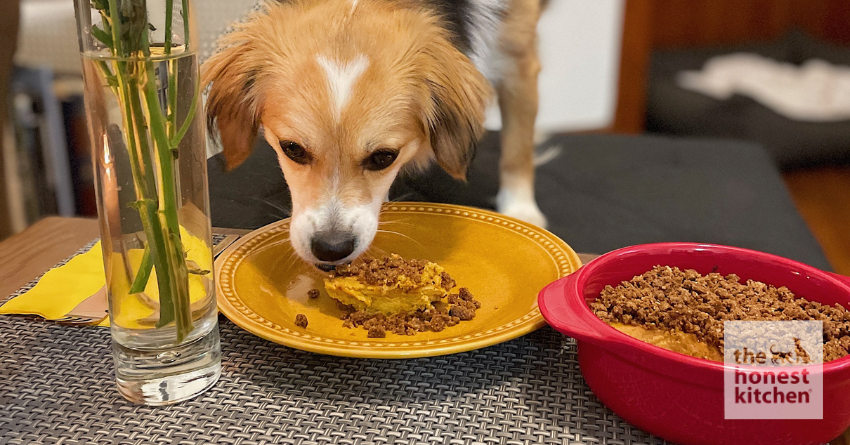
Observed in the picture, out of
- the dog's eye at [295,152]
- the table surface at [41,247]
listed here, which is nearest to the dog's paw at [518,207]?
the table surface at [41,247]

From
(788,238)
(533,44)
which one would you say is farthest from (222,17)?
(788,238)

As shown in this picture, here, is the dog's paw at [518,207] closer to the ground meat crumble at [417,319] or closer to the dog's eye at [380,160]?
the dog's eye at [380,160]

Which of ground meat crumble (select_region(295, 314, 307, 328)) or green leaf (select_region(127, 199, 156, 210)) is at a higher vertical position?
green leaf (select_region(127, 199, 156, 210))

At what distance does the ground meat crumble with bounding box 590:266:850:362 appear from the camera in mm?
642

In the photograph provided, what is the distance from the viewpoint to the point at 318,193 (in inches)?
38.9

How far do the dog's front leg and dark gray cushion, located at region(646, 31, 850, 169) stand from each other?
1.71 m

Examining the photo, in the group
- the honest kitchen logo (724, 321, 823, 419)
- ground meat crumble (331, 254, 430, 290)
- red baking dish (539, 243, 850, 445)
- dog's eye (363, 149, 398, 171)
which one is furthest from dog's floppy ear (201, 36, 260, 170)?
the honest kitchen logo (724, 321, 823, 419)

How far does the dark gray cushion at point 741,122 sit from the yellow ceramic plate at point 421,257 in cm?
227

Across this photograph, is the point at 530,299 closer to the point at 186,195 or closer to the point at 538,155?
the point at 186,195

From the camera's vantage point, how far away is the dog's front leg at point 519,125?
1446 mm

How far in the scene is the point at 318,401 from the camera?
0.69 metres

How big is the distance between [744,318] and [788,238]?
32.7 inches

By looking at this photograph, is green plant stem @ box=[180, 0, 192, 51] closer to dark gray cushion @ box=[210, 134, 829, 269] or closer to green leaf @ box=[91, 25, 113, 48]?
green leaf @ box=[91, 25, 113, 48]

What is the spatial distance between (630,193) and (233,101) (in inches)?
36.6
